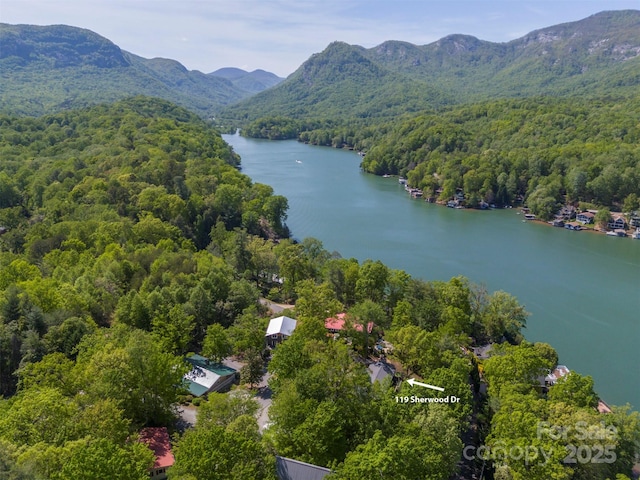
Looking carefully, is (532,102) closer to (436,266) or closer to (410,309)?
(436,266)

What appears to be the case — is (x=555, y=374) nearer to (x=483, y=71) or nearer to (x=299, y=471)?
(x=299, y=471)

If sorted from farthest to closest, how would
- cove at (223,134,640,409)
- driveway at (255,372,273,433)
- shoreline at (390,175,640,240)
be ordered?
shoreline at (390,175,640,240)
cove at (223,134,640,409)
driveway at (255,372,273,433)

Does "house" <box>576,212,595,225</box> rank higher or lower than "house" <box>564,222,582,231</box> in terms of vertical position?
higher

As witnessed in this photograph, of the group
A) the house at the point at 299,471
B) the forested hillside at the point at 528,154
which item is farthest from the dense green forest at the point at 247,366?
the forested hillside at the point at 528,154

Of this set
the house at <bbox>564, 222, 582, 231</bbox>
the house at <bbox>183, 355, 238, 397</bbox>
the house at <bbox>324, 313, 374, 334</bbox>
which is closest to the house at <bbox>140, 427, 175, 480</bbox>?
the house at <bbox>183, 355, 238, 397</bbox>

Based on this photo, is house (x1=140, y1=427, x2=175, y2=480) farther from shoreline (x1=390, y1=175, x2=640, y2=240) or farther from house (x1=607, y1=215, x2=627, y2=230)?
house (x1=607, y1=215, x2=627, y2=230)

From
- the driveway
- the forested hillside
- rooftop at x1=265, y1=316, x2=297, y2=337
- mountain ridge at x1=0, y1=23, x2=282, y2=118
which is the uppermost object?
mountain ridge at x1=0, y1=23, x2=282, y2=118
